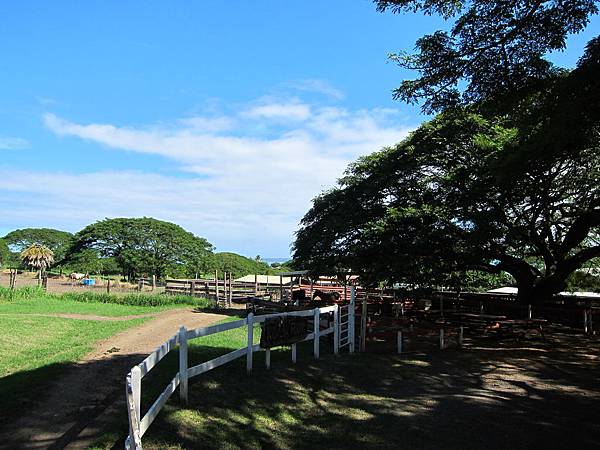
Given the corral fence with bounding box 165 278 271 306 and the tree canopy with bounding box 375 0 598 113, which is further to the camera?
the corral fence with bounding box 165 278 271 306

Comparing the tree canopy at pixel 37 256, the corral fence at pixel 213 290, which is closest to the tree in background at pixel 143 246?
the tree canopy at pixel 37 256

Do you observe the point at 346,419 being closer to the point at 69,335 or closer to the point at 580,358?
the point at 580,358

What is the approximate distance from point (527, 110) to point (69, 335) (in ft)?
45.6

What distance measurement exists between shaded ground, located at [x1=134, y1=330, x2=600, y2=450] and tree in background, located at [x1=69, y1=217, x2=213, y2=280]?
50.9m

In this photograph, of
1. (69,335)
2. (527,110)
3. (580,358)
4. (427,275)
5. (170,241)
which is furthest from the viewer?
(170,241)

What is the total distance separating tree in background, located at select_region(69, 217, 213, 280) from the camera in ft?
194

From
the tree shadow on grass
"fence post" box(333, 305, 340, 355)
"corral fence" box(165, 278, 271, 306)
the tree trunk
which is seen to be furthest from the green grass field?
the tree trunk

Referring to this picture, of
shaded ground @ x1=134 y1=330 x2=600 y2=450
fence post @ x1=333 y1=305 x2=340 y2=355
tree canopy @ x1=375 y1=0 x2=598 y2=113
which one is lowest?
shaded ground @ x1=134 y1=330 x2=600 y2=450

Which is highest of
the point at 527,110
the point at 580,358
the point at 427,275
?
the point at 527,110

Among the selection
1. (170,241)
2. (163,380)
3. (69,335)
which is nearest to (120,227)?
(170,241)

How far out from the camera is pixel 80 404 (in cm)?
725

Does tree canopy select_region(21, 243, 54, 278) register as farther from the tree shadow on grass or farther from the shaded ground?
the shaded ground

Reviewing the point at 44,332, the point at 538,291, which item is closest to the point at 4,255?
the point at 44,332

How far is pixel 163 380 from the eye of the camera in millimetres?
8062
